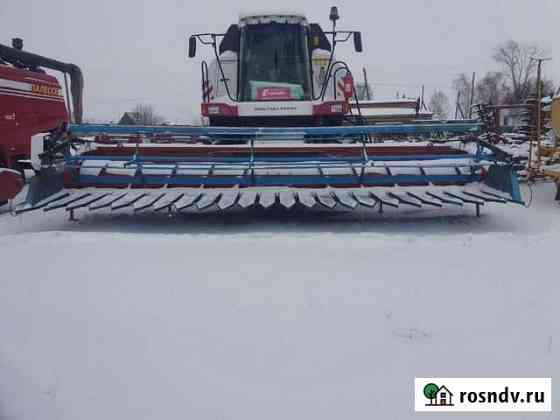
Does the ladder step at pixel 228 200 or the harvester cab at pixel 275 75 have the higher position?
the harvester cab at pixel 275 75

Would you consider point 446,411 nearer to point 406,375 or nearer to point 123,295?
point 406,375

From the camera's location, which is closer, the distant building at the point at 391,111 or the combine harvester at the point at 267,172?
the combine harvester at the point at 267,172

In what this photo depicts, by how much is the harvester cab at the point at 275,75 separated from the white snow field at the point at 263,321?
2.83m

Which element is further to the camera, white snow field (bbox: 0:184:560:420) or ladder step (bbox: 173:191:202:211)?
ladder step (bbox: 173:191:202:211)

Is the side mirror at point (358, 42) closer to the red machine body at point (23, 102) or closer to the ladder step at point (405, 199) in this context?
the ladder step at point (405, 199)

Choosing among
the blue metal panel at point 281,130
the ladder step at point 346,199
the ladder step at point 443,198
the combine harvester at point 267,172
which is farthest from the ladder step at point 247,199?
the ladder step at point 443,198

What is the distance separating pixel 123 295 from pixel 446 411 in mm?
2049

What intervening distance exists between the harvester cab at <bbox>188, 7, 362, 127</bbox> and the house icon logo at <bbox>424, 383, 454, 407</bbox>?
5138 mm

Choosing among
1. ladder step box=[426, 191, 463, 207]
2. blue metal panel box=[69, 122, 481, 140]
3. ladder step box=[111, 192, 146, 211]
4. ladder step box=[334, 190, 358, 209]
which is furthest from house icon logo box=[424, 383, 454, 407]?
ladder step box=[111, 192, 146, 211]

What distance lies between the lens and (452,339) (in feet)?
8.45

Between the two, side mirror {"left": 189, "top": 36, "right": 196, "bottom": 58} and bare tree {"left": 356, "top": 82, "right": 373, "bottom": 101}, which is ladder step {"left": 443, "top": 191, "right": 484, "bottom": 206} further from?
bare tree {"left": 356, "top": 82, "right": 373, "bottom": 101}

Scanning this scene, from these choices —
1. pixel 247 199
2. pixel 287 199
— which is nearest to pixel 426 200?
pixel 287 199

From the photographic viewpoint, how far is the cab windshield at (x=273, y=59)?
7.11 meters

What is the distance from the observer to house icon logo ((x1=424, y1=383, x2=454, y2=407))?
2.10 m
